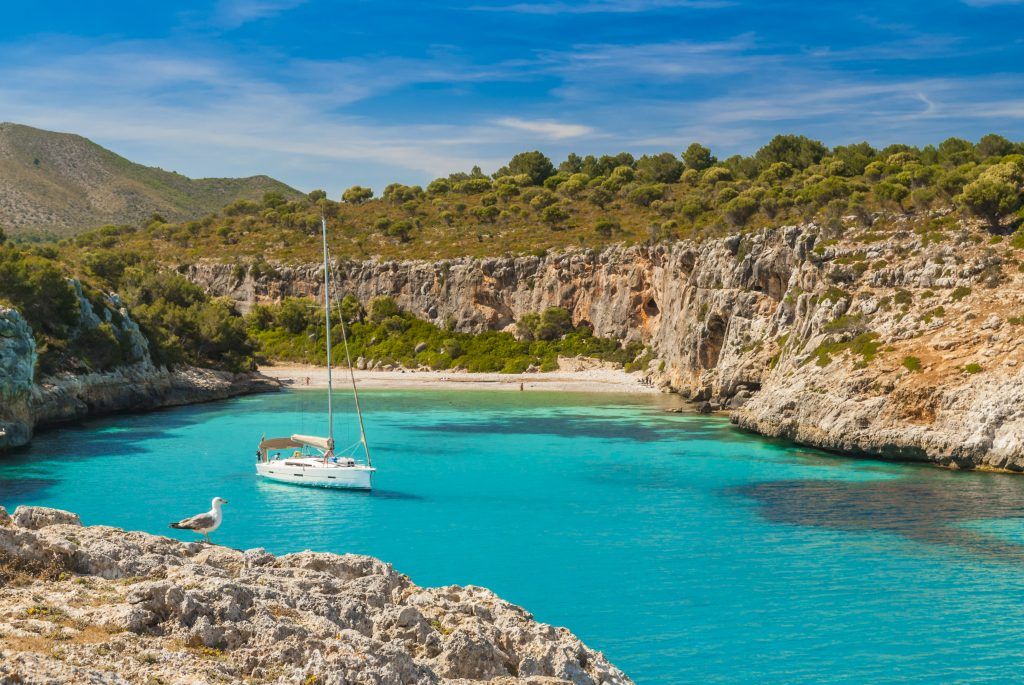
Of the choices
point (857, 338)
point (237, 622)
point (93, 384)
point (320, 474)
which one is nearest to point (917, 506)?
point (857, 338)

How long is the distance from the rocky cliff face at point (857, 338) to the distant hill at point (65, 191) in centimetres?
12667

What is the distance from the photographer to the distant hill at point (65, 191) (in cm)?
16688

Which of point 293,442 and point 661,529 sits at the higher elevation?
point 293,442

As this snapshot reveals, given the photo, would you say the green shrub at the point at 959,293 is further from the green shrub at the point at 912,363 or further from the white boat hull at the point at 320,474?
the white boat hull at the point at 320,474

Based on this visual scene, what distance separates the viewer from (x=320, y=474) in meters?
36.0

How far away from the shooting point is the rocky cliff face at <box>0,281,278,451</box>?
43438 mm

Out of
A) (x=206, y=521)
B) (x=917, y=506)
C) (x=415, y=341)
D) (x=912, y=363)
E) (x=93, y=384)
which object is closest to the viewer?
(x=206, y=521)

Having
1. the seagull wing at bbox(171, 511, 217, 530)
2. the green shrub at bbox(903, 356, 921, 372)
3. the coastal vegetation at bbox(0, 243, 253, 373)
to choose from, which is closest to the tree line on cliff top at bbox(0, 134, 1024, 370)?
the coastal vegetation at bbox(0, 243, 253, 373)

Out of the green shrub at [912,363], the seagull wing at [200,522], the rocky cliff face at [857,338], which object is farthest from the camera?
the green shrub at [912,363]

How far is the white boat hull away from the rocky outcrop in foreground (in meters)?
25.2

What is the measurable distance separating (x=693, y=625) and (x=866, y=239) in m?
38.8

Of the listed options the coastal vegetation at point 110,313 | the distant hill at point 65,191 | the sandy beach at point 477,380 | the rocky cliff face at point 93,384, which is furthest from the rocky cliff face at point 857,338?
the distant hill at point 65,191

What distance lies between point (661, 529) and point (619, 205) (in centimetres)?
7829

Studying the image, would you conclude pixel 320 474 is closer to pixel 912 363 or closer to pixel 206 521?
pixel 206 521
